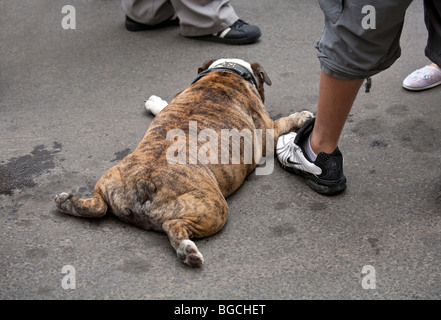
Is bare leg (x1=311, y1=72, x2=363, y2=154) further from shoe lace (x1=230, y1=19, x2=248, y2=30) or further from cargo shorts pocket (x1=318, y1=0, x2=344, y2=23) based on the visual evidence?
shoe lace (x1=230, y1=19, x2=248, y2=30)

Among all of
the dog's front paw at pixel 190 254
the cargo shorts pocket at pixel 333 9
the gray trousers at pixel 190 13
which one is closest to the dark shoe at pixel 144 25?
the gray trousers at pixel 190 13

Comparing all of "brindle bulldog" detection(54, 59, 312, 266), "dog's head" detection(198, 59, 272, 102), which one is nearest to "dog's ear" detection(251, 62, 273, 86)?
"dog's head" detection(198, 59, 272, 102)

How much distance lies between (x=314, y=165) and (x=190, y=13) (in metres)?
2.47

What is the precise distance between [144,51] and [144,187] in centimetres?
265

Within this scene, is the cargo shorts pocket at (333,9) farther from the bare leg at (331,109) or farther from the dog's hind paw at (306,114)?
the dog's hind paw at (306,114)

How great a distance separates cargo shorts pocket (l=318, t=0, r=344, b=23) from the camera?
8.48 feet

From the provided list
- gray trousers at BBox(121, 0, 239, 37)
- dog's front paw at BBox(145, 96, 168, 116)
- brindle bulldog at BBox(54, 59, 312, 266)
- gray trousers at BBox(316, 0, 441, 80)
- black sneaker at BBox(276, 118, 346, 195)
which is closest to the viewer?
gray trousers at BBox(316, 0, 441, 80)

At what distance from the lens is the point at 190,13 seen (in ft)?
16.9

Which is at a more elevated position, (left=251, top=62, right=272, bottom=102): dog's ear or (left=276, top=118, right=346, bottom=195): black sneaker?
(left=251, top=62, right=272, bottom=102): dog's ear

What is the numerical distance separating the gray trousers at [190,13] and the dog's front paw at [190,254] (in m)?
2.93

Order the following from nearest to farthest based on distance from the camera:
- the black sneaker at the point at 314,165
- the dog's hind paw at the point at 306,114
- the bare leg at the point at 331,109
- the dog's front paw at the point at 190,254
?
the dog's front paw at the point at 190,254 < the bare leg at the point at 331,109 < the black sneaker at the point at 314,165 < the dog's hind paw at the point at 306,114

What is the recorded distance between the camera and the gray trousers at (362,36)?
2510mm

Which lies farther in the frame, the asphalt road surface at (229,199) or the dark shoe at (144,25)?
the dark shoe at (144,25)
